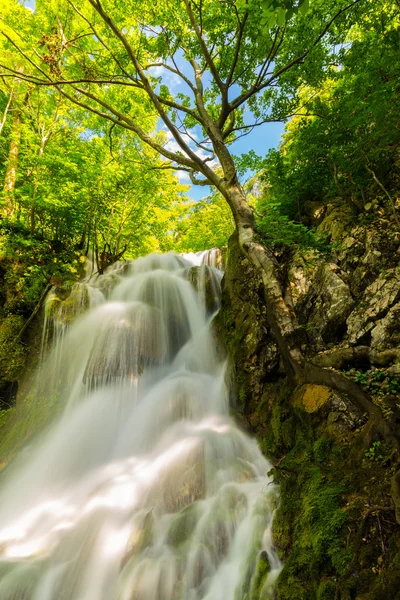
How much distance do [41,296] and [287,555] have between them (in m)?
9.72

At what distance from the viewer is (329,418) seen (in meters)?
3.48

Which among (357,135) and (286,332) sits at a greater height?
(357,135)

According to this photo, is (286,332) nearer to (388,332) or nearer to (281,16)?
(388,332)

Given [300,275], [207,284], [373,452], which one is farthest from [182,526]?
[207,284]

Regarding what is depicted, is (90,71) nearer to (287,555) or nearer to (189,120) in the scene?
(189,120)

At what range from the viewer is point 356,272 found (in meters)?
5.45

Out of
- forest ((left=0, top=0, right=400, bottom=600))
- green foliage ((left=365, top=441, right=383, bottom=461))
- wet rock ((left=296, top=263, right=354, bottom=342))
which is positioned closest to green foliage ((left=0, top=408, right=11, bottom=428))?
forest ((left=0, top=0, right=400, bottom=600))

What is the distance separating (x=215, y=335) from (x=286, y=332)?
139 inches

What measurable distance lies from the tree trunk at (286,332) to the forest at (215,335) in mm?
34

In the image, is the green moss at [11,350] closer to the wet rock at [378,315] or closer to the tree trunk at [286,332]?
the tree trunk at [286,332]

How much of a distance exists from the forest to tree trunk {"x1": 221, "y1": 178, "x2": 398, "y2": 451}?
0.11ft

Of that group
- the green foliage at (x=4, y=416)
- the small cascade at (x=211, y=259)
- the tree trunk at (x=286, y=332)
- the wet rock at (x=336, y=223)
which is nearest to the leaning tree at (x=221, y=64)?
the tree trunk at (x=286, y=332)

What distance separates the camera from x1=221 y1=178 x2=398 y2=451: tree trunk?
3006 millimetres

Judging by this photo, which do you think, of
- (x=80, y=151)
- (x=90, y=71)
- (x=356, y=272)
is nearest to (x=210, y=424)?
(x=356, y=272)
